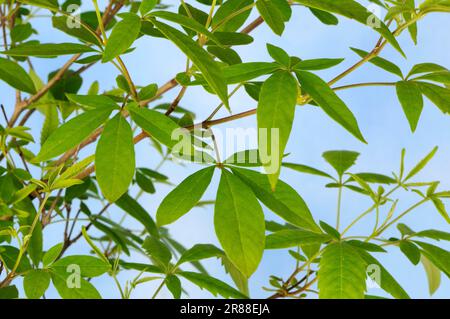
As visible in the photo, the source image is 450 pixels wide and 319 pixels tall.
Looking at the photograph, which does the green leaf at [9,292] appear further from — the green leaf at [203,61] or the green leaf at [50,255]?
the green leaf at [203,61]

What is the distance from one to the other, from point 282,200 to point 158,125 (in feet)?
0.56

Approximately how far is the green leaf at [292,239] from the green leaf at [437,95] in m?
0.24

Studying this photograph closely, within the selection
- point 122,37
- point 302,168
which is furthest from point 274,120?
point 302,168

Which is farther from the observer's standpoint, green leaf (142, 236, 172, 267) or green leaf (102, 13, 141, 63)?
green leaf (142, 236, 172, 267)

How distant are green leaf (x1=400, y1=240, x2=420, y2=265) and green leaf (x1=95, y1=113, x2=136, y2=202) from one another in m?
0.46

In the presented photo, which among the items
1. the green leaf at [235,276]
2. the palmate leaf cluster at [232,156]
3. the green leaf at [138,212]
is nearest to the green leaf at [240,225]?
the palmate leaf cluster at [232,156]

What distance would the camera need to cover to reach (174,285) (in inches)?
35.3

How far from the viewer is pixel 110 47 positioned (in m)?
0.65

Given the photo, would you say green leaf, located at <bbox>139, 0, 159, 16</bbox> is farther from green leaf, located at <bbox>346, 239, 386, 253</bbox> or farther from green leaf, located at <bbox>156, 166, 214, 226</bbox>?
green leaf, located at <bbox>346, 239, 386, 253</bbox>

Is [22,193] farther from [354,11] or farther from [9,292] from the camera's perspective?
[354,11]

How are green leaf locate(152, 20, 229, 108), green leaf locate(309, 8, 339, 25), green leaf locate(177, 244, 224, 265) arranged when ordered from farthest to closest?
green leaf locate(309, 8, 339, 25), green leaf locate(177, 244, 224, 265), green leaf locate(152, 20, 229, 108)

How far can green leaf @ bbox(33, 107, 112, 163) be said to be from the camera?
0.72 meters

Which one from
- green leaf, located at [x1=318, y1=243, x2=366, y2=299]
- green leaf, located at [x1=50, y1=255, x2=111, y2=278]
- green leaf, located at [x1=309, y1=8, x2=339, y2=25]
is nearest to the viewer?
green leaf, located at [x1=318, y1=243, x2=366, y2=299]

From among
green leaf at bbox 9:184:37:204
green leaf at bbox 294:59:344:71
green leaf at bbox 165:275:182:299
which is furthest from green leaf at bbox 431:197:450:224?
green leaf at bbox 9:184:37:204
